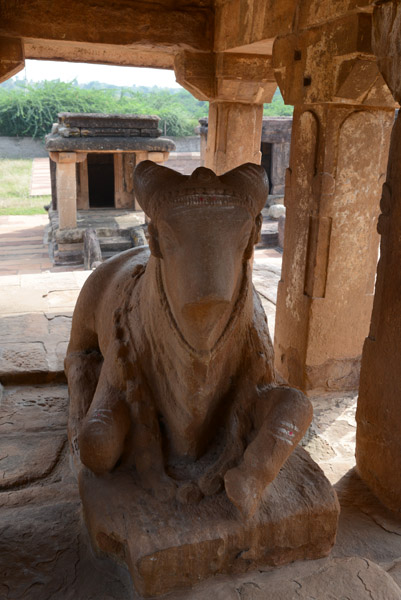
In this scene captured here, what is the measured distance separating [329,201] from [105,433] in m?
2.70

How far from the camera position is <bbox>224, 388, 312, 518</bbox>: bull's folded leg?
5.53 feet

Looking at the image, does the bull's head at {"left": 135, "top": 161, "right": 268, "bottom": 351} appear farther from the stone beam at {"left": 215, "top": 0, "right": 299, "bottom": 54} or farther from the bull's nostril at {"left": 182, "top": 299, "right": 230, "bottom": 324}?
the stone beam at {"left": 215, "top": 0, "right": 299, "bottom": 54}

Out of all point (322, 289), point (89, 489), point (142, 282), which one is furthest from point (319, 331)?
point (89, 489)

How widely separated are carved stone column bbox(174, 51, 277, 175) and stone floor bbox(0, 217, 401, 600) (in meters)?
3.02

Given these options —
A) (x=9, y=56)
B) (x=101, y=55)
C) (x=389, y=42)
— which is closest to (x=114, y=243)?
(x=101, y=55)

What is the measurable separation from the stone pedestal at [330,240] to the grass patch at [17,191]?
16455 mm

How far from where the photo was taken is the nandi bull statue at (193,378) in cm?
157

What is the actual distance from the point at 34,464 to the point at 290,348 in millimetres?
2488

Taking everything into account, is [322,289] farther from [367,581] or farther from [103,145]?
[103,145]

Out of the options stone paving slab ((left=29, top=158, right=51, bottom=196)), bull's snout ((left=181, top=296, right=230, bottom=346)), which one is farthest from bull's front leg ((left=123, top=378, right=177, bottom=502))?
stone paving slab ((left=29, top=158, right=51, bottom=196))

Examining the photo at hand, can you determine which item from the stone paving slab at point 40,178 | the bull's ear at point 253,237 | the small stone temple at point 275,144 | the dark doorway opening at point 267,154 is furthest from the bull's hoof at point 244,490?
the stone paving slab at point 40,178

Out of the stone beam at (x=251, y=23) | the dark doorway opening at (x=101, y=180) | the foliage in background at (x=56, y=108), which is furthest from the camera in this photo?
the foliage in background at (x=56, y=108)

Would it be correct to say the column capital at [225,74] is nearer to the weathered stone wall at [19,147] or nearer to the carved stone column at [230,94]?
the carved stone column at [230,94]

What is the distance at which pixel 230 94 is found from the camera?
5598mm
